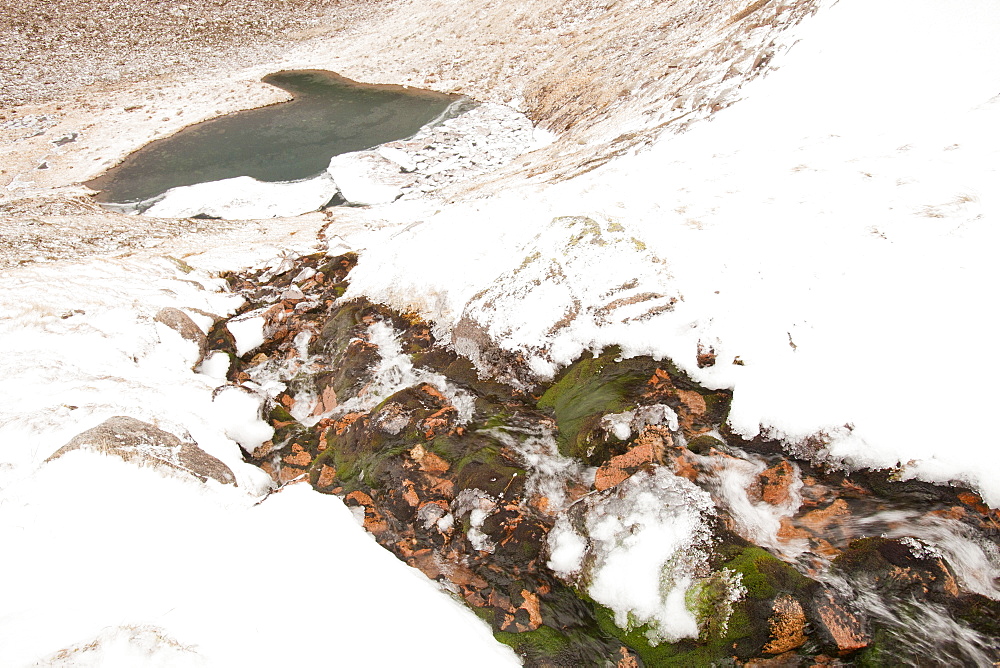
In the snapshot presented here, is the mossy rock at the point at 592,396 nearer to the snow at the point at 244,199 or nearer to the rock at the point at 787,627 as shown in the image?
the rock at the point at 787,627

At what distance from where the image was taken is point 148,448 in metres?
7.83

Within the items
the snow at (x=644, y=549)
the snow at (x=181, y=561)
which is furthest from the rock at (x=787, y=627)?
the snow at (x=181, y=561)

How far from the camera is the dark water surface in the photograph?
86.9 feet

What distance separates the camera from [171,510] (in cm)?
683

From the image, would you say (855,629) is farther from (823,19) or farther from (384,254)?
(823,19)

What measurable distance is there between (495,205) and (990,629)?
12.7 metres

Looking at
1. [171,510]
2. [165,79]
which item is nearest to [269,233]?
[171,510]

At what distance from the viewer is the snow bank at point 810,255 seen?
5.79 metres

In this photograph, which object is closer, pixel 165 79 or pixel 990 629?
pixel 990 629

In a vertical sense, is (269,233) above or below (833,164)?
below

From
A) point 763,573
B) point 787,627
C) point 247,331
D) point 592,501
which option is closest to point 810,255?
point 763,573

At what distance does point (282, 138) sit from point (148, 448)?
27370 millimetres

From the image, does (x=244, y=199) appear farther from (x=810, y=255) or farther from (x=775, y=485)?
(x=775, y=485)

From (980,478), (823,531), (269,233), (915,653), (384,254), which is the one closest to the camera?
(915,653)
